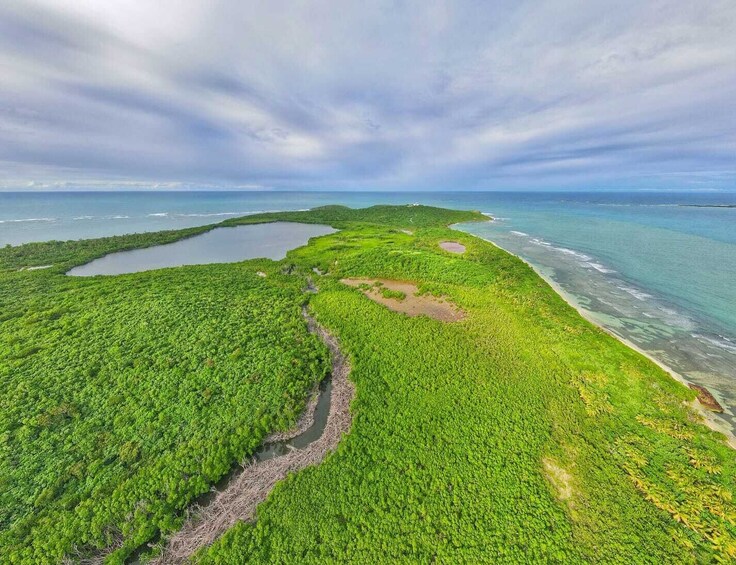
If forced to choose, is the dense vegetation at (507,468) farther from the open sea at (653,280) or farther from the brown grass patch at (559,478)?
the open sea at (653,280)

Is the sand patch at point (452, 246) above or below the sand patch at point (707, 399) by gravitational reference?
above

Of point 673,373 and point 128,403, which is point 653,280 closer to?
point 673,373

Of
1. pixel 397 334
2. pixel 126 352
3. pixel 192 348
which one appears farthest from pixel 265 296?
pixel 397 334

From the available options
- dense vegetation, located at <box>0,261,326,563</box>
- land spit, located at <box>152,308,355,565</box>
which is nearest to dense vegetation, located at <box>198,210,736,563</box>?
land spit, located at <box>152,308,355,565</box>

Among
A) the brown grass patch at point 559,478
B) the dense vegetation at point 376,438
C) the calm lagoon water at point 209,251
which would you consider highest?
the calm lagoon water at point 209,251

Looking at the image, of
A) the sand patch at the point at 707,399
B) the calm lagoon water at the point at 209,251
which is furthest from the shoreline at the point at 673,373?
the calm lagoon water at the point at 209,251

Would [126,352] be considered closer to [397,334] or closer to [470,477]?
[397,334]
